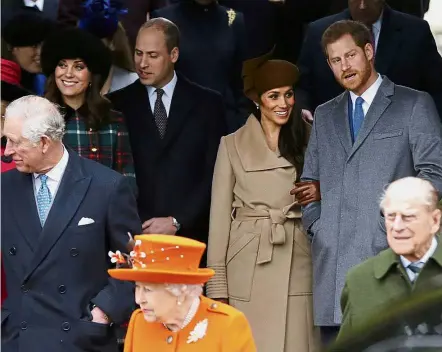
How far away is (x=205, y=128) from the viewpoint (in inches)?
231

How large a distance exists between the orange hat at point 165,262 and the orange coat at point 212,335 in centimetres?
13

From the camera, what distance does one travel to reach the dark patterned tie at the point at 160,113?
5820 mm

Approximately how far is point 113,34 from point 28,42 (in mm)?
514

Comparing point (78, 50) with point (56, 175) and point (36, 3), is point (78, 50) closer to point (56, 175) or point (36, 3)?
point (36, 3)

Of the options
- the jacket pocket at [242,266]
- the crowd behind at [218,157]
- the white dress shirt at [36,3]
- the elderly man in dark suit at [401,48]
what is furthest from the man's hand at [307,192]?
the white dress shirt at [36,3]

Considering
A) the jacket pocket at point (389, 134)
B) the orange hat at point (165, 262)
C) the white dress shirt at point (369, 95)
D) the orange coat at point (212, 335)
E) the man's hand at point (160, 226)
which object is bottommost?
the man's hand at point (160, 226)

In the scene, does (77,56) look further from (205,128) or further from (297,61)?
(297,61)

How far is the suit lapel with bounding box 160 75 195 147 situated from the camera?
579 centimetres

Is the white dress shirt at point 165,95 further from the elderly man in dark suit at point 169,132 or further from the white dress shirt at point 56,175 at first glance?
the white dress shirt at point 56,175

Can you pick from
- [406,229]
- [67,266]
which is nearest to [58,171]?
[67,266]

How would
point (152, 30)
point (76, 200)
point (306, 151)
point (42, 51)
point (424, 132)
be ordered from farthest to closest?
point (152, 30) < point (42, 51) < point (306, 151) < point (424, 132) < point (76, 200)

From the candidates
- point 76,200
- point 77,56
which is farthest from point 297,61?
point 76,200

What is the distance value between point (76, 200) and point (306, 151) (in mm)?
1366

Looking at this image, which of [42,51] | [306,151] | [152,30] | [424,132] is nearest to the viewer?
[424,132]
